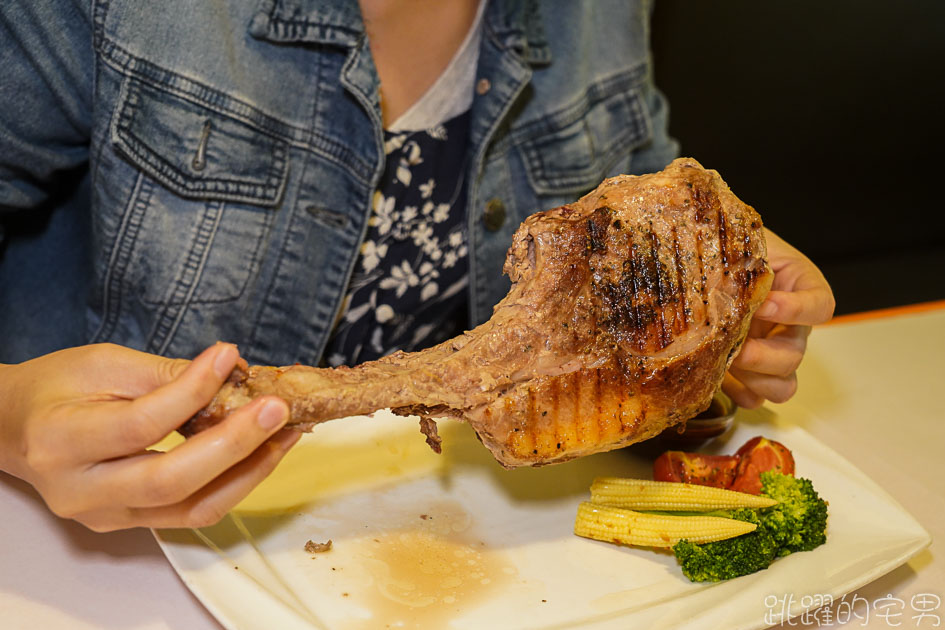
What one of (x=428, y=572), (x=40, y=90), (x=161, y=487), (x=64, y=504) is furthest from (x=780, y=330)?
(x=40, y=90)

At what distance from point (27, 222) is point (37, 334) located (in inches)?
13.3

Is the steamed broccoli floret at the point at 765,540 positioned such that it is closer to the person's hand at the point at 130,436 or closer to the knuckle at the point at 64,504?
the person's hand at the point at 130,436

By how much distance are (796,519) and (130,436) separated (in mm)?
1355

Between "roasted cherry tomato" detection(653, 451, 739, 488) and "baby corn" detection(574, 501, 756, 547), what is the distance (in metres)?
0.16

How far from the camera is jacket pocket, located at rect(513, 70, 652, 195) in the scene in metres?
2.62

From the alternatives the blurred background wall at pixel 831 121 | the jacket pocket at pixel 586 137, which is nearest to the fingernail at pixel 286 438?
the jacket pocket at pixel 586 137

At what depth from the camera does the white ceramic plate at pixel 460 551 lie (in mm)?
1521

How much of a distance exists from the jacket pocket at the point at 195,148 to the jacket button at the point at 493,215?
0.68m

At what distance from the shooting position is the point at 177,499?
4.22 ft

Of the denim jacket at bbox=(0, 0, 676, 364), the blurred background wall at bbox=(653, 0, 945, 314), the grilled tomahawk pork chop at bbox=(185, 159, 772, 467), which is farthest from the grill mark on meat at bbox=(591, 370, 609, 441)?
the blurred background wall at bbox=(653, 0, 945, 314)

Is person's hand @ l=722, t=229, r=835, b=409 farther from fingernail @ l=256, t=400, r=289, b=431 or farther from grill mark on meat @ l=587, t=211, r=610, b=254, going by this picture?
fingernail @ l=256, t=400, r=289, b=431

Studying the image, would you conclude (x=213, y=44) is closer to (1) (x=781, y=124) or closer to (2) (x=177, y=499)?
(2) (x=177, y=499)

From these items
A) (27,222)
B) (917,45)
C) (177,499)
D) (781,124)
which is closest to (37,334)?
(27,222)

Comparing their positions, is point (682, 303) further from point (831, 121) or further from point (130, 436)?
point (831, 121)
